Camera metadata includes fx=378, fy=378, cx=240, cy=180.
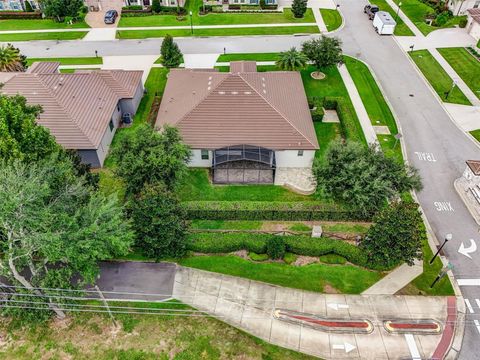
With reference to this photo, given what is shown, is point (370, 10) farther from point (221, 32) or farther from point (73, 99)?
point (73, 99)

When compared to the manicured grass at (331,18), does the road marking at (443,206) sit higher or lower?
lower

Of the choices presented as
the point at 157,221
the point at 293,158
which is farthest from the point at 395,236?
the point at 157,221

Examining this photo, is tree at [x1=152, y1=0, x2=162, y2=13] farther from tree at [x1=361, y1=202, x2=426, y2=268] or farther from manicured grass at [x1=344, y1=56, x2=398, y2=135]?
tree at [x1=361, y1=202, x2=426, y2=268]

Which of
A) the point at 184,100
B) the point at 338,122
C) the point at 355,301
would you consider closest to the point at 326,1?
the point at 338,122

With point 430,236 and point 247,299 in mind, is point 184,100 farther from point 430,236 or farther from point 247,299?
point 430,236

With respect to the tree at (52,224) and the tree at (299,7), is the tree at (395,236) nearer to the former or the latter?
the tree at (52,224)

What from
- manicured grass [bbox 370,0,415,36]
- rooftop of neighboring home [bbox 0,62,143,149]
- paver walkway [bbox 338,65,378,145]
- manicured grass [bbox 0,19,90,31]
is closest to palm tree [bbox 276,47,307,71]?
paver walkway [bbox 338,65,378,145]

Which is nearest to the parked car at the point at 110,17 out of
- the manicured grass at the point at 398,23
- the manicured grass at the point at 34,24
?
the manicured grass at the point at 34,24
